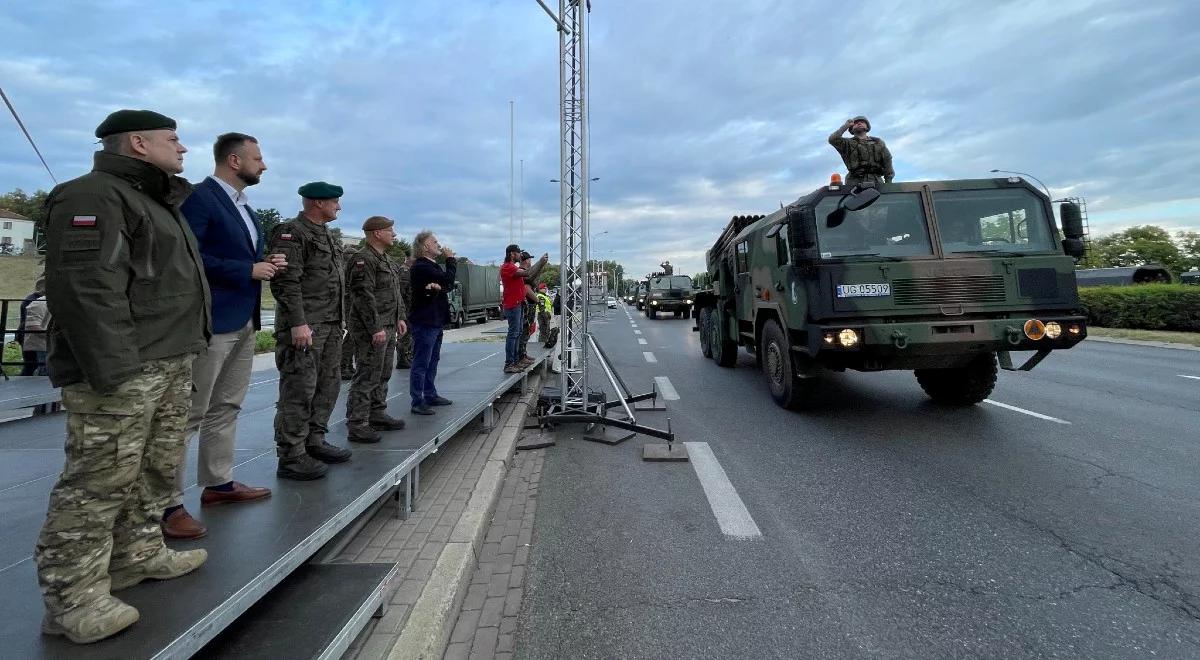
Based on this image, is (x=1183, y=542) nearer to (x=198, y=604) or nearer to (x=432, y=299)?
(x=198, y=604)

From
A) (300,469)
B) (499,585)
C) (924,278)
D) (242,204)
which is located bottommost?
(499,585)

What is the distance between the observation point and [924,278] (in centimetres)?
567

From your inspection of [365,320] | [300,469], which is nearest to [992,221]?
[365,320]

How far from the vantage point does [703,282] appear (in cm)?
1305

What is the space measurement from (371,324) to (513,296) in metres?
3.30

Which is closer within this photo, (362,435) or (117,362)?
(117,362)

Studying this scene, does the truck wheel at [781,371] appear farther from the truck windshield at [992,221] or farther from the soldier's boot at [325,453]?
the soldier's boot at [325,453]

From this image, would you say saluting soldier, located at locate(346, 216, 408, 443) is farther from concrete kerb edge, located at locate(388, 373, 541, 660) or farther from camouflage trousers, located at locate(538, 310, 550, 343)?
camouflage trousers, located at locate(538, 310, 550, 343)

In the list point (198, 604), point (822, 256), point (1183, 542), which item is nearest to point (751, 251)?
point (822, 256)

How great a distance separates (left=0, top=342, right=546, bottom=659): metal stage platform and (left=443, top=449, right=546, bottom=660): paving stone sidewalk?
0.46m

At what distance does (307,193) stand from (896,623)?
12.6ft

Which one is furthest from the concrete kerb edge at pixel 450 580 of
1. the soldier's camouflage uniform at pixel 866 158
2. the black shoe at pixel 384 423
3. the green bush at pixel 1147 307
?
the green bush at pixel 1147 307

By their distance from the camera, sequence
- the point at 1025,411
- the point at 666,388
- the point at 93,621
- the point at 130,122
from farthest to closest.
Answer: the point at 666,388 < the point at 1025,411 < the point at 130,122 < the point at 93,621

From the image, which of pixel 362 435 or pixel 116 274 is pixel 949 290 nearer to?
pixel 362 435
